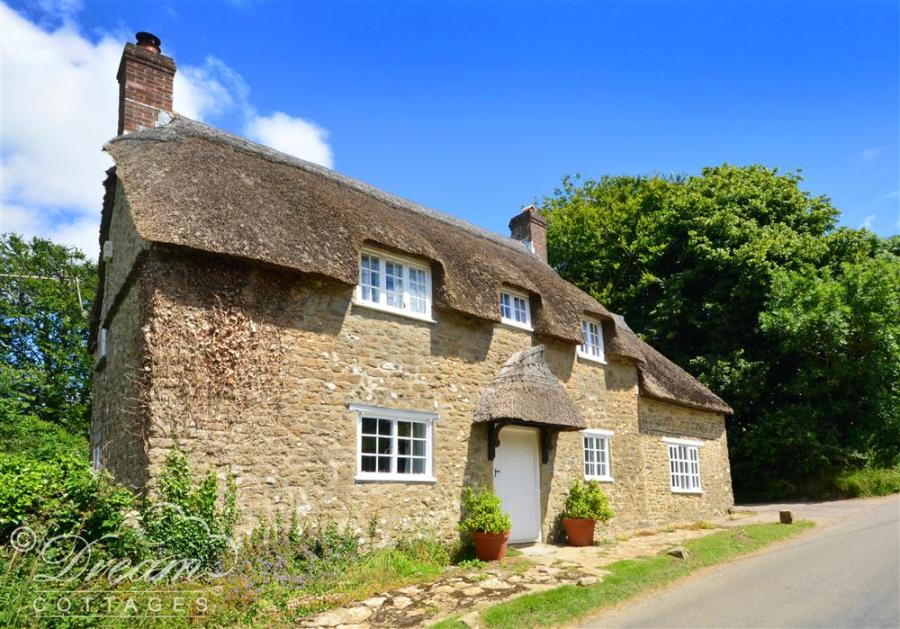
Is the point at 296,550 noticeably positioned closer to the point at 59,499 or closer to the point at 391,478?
the point at 391,478

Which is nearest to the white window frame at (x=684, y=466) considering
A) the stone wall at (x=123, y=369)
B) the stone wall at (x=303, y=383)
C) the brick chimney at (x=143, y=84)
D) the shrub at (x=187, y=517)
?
the stone wall at (x=303, y=383)

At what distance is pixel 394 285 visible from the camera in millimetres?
11328

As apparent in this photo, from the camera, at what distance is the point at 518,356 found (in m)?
12.9

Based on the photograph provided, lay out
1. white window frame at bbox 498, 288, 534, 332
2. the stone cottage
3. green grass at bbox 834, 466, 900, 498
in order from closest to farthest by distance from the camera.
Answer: the stone cottage < white window frame at bbox 498, 288, 534, 332 < green grass at bbox 834, 466, 900, 498

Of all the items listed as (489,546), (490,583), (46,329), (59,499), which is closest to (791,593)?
(490,583)

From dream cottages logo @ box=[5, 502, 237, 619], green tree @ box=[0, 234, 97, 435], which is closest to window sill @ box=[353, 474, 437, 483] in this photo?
dream cottages logo @ box=[5, 502, 237, 619]

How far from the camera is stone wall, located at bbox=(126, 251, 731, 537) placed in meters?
8.55

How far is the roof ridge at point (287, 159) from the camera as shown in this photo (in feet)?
36.4

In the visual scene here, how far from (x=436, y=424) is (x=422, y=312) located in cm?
206

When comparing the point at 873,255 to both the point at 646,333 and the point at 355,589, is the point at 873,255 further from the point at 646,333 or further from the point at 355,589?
the point at 355,589

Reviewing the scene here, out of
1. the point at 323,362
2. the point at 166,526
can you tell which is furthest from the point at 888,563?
the point at 166,526

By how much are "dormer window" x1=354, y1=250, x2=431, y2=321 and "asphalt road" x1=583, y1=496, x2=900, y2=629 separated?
19.5 ft

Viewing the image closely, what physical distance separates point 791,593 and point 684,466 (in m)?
10.1

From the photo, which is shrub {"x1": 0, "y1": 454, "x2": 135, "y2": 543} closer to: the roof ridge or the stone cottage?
the stone cottage
